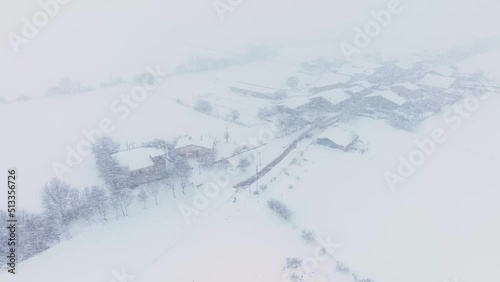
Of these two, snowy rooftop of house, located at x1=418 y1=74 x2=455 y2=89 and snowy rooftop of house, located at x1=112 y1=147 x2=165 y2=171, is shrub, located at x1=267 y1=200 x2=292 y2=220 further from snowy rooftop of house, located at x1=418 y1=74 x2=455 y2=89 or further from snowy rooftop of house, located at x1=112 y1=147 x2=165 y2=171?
snowy rooftop of house, located at x1=418 y1=74 x2=455 y2=89

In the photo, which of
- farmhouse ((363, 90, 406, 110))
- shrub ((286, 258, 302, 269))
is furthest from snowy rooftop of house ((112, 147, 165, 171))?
farmhouse ((363, 90, 406, 110))

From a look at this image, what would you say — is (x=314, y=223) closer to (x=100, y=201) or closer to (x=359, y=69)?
(x=100, y=201)

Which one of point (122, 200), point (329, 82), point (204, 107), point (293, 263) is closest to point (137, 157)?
point (122, 200)

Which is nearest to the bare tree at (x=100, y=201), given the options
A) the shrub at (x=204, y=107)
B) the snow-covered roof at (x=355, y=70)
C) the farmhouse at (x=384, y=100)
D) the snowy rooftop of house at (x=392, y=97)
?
the shrub at (x=204, y=107)

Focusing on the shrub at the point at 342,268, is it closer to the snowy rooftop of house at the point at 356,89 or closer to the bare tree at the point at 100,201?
the bare tree at the point at 100,201

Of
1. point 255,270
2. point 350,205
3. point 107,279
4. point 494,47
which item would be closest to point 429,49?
point 494,47
